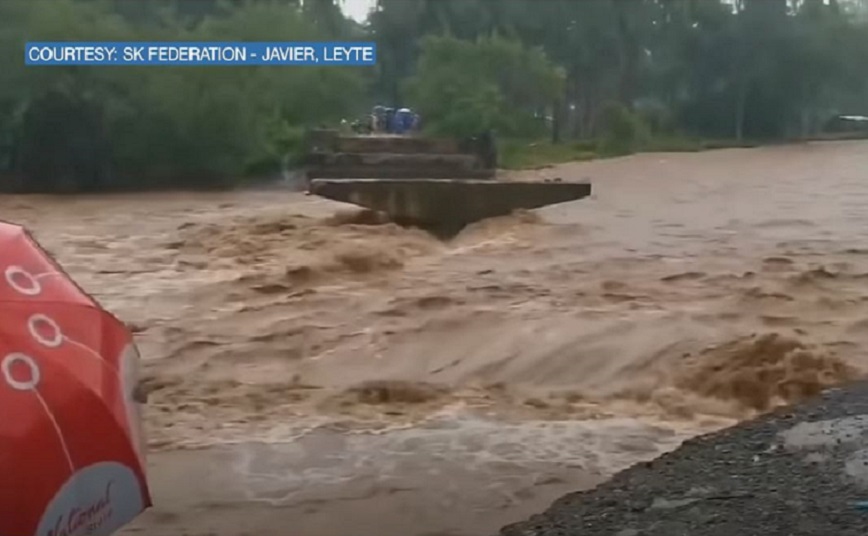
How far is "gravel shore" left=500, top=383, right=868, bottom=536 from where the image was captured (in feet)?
9.79

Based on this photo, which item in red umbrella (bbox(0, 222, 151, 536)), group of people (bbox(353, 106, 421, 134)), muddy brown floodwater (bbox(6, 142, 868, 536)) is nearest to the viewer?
red umbrella (bbox(0, 222, 151, 536))

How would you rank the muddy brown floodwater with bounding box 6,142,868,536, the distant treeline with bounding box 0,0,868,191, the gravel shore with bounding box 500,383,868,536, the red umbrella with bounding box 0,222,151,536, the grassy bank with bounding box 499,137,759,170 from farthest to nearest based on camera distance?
the grassy bank with bounding box 499,137,759,170 < the distant treeline with bounding box 0,0,868,191 < the muddy brown floodwater with bounding box 6,142,868,536 < the gravel shore with bounding box 500,383,868,536 < the red umbrella with bounding box 0,222,151,536

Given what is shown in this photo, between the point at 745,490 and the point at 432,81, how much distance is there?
64.1ft

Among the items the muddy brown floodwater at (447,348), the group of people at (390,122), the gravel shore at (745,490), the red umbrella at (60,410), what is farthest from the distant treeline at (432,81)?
the red umbrella at (60,410)

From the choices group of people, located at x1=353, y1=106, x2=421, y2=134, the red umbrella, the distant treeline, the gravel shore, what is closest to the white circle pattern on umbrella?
the red umbrella

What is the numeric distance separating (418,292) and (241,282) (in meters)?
1.38

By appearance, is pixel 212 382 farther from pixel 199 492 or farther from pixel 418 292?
pixel 418 292

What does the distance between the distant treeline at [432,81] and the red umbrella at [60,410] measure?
1824 centimetres

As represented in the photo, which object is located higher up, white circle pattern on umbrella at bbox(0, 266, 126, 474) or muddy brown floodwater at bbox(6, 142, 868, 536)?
white circle pattern on umbrella at bbox(0, 266, 126, 474)

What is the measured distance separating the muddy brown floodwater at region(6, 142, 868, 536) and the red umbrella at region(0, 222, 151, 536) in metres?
1.75

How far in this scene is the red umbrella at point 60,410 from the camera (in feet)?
5.62

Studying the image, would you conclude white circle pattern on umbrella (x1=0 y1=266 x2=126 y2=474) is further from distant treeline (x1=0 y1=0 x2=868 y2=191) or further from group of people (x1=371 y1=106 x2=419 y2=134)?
group of people (x1=371 y1=106 x2=419 y2=134)

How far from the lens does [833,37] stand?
25.5 metres

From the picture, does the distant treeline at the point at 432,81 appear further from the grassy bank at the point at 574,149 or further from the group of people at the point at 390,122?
the group of people at the point at 390,122
